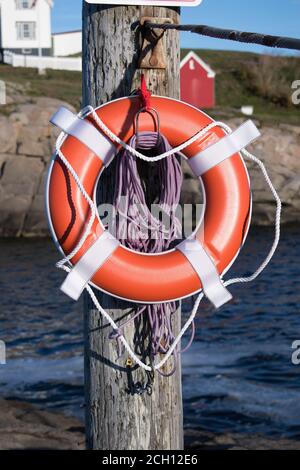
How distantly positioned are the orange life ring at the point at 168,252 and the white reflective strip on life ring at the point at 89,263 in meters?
0.02

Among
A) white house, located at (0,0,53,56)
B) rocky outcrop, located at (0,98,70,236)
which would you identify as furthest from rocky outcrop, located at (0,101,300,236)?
white house, located at (0,0,53,56)

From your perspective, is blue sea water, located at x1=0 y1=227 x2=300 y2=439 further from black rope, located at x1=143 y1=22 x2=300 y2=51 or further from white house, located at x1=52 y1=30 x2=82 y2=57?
white house, located at x1=52 y1=30 x2=82 y2=57

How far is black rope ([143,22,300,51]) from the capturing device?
2.50m

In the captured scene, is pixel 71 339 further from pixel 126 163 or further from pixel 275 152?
pixel 275 152

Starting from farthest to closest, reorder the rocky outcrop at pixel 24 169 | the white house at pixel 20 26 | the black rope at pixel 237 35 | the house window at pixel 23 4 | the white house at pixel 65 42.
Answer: the white house at pixel 65 42 → the house window at pixel 23 4 → the white house at pixel 20 26 → the rocky outcrop at pixel 24 169 → the black rope at pixel 237 35

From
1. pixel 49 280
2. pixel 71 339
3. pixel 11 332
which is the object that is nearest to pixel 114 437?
pixel 71 339

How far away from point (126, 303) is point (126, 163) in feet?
1.64

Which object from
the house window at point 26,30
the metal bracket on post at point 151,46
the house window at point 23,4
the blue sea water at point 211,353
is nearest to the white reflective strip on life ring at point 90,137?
the metal bracket on post at point 151,46

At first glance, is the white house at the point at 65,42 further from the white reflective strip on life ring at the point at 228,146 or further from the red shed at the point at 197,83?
the white reflective strip on life ring at the point at 228,146

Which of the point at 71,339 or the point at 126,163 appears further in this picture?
the point at 71,339

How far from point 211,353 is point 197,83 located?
21.9 meters

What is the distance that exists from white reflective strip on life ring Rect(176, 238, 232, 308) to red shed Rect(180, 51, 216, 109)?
2712cm

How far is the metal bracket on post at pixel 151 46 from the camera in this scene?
301cm

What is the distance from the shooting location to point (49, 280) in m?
15.1
